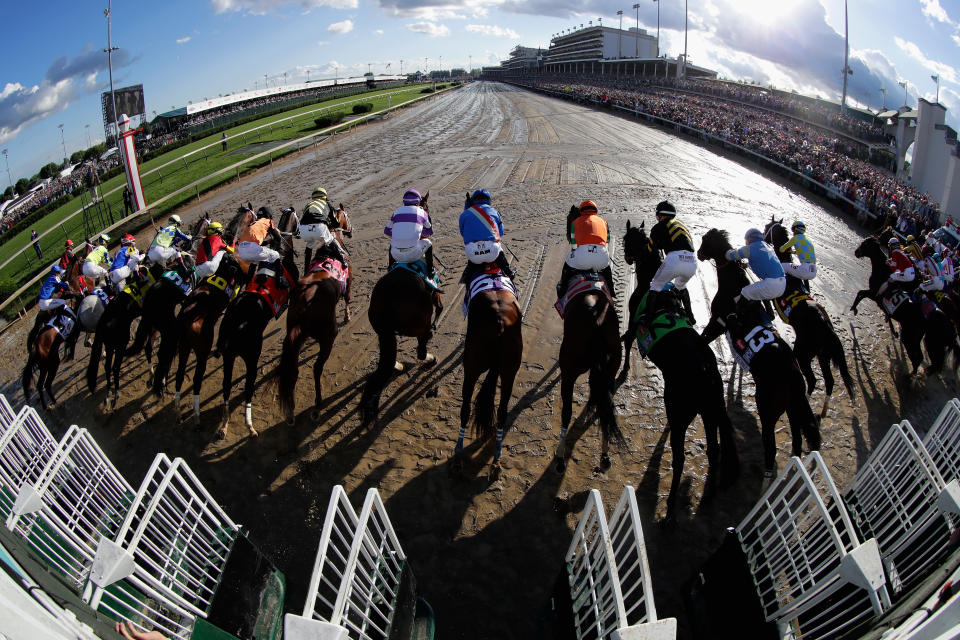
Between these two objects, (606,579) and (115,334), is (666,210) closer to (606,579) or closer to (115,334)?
(606,579)

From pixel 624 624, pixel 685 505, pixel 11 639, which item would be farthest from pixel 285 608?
pixel 685 505

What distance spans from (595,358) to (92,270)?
7.29m

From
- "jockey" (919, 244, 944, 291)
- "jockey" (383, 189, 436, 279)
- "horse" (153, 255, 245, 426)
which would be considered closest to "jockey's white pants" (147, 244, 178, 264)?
"horse" (153, 255, 245, 426)

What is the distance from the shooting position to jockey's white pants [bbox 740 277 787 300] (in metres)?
4.92

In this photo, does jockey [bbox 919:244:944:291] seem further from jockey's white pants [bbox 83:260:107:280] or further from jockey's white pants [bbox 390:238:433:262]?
jockey's white pants [bbox 83:260:107:280]

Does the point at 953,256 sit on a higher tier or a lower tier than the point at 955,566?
higher

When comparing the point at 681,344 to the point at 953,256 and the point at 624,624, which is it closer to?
the point at 624,624

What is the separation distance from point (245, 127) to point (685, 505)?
3175 centimetres

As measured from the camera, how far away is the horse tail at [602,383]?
4508 mm

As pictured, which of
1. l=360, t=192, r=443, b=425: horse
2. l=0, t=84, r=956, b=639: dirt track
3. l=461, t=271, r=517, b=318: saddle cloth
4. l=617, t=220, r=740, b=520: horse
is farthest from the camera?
l=360, t=192, r=443, b=425: horse

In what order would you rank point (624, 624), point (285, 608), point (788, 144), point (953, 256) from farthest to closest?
point (788, 144), point (953, 256), point (285, 608), point (624, 624)

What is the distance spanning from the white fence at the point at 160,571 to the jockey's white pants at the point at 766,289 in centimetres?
521

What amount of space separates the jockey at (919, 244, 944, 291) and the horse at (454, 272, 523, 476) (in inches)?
232

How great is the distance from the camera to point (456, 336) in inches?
283
